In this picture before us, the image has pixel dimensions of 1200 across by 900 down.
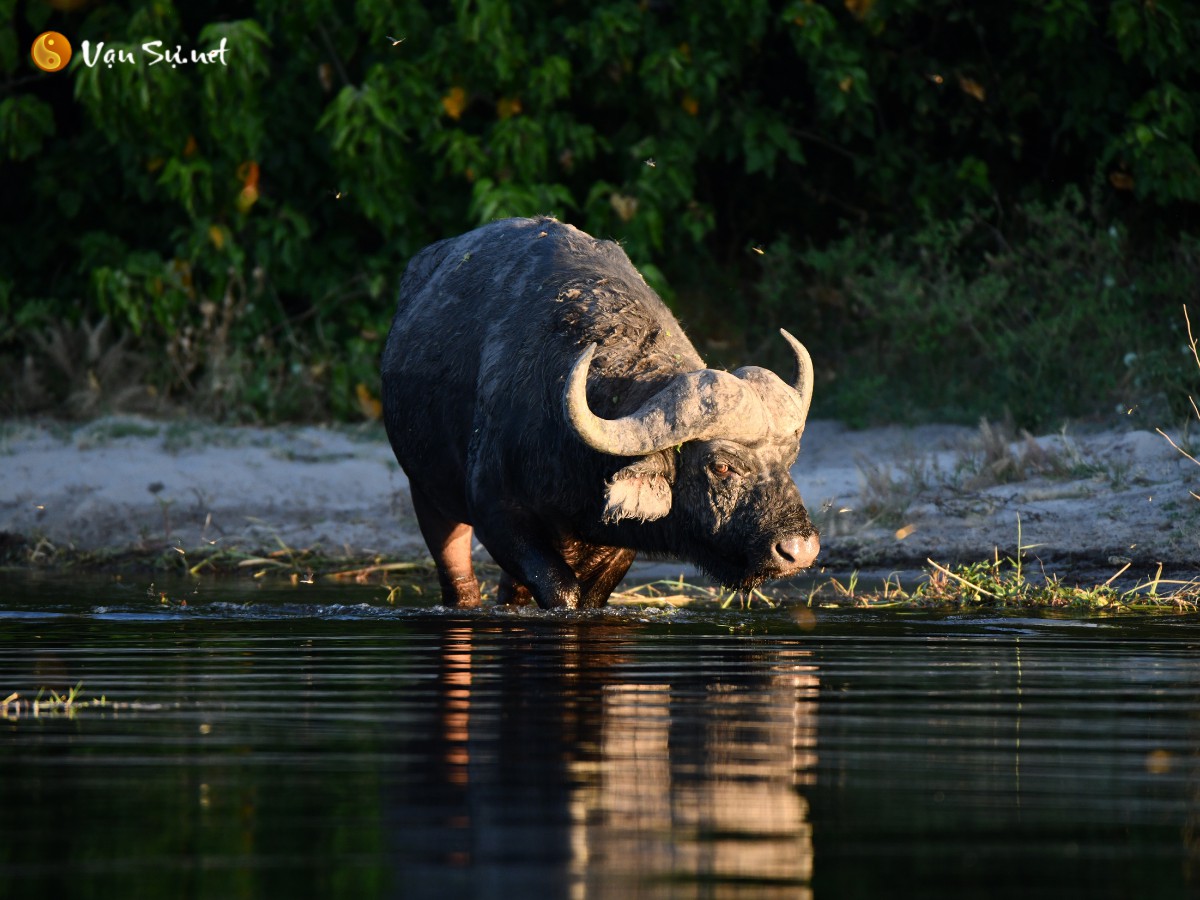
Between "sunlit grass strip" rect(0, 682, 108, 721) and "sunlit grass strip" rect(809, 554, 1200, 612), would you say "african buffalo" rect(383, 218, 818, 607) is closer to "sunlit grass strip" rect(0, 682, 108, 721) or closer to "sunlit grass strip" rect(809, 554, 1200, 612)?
"sunlit grass strip" rect(809, 554, 1200, 612)

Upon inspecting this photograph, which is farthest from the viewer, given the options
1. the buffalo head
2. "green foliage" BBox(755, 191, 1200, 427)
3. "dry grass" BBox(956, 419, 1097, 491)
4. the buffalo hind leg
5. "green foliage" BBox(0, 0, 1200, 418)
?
"green foliage" BBox(0, 0, 1200, 418)

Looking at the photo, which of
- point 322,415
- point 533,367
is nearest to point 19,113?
point 322,415

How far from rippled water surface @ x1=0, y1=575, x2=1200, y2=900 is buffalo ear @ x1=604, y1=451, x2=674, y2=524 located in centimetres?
51

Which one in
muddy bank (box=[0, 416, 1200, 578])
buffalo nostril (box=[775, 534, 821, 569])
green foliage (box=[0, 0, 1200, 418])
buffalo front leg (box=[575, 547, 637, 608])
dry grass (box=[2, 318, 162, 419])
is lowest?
buffalo nostril (box=[775, 534, 821, 569])

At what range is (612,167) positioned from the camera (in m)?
16.6

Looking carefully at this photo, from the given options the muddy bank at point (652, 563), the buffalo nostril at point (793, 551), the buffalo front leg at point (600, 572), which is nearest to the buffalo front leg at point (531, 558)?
the buffalo front leg at point (600, 572)

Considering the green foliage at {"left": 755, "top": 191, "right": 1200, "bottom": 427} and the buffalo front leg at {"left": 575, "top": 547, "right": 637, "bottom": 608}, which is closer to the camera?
the buffalo front leg at {"left": 575, "top": 547, "right": 637, "bottom": 608}

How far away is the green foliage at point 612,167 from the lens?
15109mm

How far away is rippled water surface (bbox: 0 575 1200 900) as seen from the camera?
128 inches

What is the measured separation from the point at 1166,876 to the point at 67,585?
7754 millimetres

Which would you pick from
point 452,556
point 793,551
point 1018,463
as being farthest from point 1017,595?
point 1018,463

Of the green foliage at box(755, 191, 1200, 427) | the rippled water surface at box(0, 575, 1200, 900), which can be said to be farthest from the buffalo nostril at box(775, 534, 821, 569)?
the green foliage at box(755, 191, 1200, 427)

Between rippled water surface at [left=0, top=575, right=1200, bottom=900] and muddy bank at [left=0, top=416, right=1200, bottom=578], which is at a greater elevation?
muddy bank at [left=0, top=416, right=1200, bottom=578]

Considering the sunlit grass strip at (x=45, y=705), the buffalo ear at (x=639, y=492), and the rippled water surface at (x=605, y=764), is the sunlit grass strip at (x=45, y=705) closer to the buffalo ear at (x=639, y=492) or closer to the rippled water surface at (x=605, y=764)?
the rippled water surface at (x=605, y=764)
